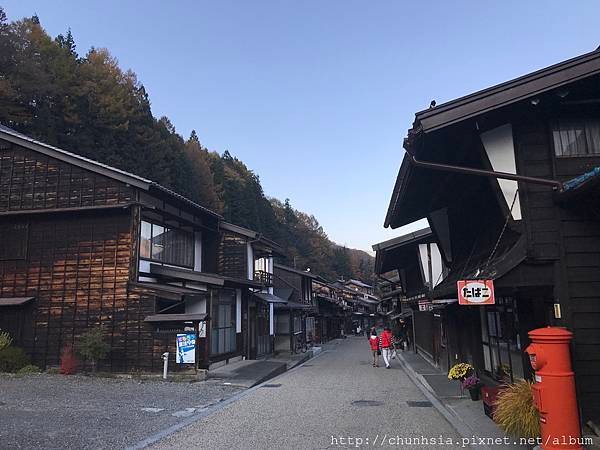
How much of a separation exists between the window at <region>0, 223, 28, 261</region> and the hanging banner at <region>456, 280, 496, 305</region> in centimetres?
1885

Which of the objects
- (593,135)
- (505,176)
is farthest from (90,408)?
(593,135)

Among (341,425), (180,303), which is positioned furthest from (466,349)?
(180,303)

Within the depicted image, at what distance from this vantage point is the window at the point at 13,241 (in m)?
20.1

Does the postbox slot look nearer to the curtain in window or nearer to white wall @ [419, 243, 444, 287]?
the curtain in window

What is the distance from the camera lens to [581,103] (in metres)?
7.63

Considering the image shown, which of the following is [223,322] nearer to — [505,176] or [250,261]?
[250,261]

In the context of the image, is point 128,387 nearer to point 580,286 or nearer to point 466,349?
point 466,349

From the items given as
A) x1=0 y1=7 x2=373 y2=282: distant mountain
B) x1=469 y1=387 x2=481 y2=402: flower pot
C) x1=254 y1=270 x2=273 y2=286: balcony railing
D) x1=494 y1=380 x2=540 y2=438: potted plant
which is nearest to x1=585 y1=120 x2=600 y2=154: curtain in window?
x1=494 y1=380 x2=540 y2=438: potted plant

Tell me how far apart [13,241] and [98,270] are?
4.43m

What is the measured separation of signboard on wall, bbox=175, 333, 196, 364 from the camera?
16.8m

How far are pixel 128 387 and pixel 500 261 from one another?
12140 mm

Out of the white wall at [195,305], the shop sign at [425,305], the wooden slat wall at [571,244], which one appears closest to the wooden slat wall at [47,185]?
the white wall at [195,305]

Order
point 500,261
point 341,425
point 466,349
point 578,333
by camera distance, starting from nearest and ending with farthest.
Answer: point 578,333 → point 500,261 → point 341,425 → point 466,349

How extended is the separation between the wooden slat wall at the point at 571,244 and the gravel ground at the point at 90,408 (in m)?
7.18
